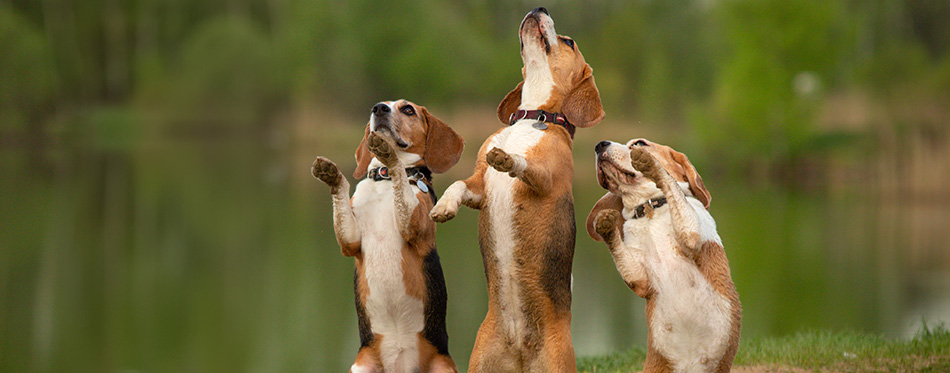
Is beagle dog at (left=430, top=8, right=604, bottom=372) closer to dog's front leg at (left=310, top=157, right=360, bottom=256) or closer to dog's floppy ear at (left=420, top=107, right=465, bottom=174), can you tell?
dog's floppy ear at (left=420, top=107, right=465, bottom=174)

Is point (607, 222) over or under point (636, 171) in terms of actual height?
under

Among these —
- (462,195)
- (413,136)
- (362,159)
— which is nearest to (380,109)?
(413,136)

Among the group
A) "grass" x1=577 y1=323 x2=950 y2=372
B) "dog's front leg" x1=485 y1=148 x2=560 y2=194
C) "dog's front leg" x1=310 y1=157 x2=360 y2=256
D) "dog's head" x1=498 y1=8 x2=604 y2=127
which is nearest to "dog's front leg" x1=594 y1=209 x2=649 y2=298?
"dog's front leg" x1=485 y1=148 x2=560 y2=194

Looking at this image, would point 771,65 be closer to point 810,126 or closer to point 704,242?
point 810,126

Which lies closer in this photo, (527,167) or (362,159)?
(527,167)

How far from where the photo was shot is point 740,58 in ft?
86.0

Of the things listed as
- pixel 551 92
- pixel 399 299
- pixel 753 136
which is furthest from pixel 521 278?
pixel 753 136

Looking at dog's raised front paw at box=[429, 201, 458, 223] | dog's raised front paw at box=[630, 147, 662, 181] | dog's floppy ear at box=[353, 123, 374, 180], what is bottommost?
dog's raised front paw at box=[429, 201, 458, 223]

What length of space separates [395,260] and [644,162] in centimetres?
134

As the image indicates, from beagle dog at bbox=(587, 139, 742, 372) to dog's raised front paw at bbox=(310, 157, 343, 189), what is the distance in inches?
49.2

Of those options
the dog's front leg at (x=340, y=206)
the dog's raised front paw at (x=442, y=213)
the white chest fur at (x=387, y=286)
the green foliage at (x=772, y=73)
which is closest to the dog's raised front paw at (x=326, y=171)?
the dog's front leg at (x=340, y=206)

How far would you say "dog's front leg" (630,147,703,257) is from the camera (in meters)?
3.82

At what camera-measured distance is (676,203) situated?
152 inches

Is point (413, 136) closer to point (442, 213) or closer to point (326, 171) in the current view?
point (326, 171)
